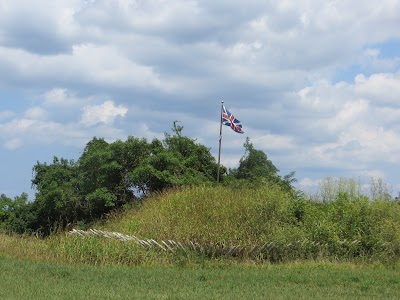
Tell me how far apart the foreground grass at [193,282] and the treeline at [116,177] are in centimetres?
1288

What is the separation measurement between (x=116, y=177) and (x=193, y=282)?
60.9 feet

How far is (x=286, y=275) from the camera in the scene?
14.7 m

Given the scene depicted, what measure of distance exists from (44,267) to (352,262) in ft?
32.2

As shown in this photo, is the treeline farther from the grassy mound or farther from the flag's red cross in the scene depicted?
the grassy mound

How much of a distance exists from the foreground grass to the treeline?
12.9m

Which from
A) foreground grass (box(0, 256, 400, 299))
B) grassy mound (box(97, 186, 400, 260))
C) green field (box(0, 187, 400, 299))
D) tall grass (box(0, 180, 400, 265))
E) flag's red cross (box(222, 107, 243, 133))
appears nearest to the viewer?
foreground grass (box(0, 256, 400, 299))

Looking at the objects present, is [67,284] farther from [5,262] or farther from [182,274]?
[5,262]

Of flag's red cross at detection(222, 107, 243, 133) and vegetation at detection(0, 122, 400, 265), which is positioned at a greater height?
flag's red cross at detection(222, 107, 243, 133)

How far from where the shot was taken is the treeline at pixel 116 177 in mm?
29828

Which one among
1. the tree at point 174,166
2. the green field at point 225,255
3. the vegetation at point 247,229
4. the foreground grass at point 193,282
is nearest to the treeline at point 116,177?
the tree at point 174,166

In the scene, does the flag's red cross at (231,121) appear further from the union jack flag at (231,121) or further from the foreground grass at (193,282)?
the foreground grass at (193,282)

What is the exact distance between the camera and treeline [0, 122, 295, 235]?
97.9 feet

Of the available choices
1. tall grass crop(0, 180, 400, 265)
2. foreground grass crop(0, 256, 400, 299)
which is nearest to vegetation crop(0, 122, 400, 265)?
tall grass crop(0, 180, 400, 265)

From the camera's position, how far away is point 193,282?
44.2 ft
